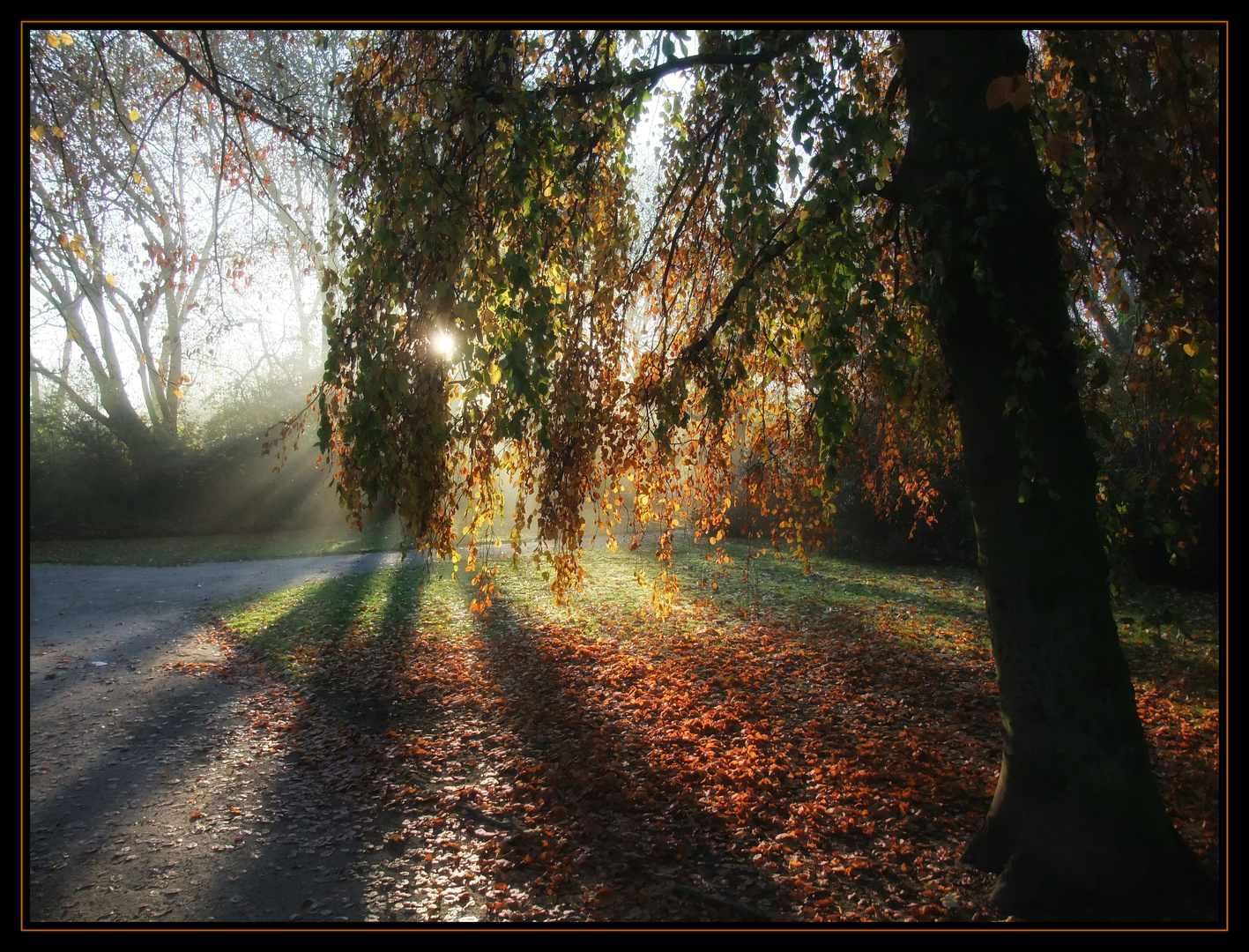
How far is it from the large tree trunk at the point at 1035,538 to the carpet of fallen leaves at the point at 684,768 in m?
0.50

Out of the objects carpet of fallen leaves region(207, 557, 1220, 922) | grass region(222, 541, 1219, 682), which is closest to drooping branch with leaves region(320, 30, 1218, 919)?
carpet of fallen leaves region(207, 557, 1220, 922)

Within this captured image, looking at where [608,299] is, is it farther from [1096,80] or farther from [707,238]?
[1096,80]

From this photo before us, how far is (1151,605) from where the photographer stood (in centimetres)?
305

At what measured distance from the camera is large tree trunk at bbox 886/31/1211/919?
286 centimetres

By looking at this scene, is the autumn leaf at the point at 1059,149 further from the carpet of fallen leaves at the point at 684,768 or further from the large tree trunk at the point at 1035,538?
the carpet of fallen leaves at the point at 684,768

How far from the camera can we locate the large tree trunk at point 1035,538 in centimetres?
286

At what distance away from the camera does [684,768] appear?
4730 mm

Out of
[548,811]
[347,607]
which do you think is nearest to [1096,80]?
[548,811]

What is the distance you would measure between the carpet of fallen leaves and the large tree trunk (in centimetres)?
50

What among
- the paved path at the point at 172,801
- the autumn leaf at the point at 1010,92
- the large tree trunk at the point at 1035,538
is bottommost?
the paved path at the point at 172,801

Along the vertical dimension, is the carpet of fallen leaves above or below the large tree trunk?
below

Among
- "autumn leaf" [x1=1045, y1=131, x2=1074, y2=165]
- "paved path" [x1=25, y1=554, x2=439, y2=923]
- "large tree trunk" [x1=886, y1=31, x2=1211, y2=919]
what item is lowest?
"paved path" [x1=25, y1=554, x2=439, y2=923]

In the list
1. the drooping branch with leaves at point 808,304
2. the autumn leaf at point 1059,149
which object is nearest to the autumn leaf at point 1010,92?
the drooping branch with leaves at point 808,304

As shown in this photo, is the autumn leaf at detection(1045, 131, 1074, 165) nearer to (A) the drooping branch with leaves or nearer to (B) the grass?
(A) the drooping branch with leaves
